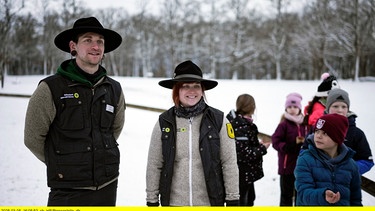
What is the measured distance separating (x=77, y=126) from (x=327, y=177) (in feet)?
6.53

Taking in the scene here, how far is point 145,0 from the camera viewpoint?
98.1 ft

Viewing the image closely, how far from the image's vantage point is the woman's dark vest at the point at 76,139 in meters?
2.32

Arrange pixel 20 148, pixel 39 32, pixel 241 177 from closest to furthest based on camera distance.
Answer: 1. pixel 241 177
2. pixel 20 148
3. pixel 39 32

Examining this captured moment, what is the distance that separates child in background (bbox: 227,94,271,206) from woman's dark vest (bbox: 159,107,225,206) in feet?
3.67

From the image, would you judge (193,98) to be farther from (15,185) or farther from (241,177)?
(15,185)

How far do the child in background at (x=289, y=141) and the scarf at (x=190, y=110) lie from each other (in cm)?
184

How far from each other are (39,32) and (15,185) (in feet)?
62.1

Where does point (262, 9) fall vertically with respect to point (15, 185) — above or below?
above

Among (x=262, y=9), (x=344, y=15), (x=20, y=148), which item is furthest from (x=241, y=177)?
(x=262, y=9)

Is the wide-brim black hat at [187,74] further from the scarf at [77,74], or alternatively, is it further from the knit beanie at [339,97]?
the knit beanie at [339,97]

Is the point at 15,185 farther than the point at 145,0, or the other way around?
the point at 145,0

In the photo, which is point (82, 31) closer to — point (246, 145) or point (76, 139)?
point (76, 139)

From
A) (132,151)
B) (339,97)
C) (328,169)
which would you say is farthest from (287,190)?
(132,151)

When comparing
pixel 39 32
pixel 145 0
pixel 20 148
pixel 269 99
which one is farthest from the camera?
pixel 145 0
